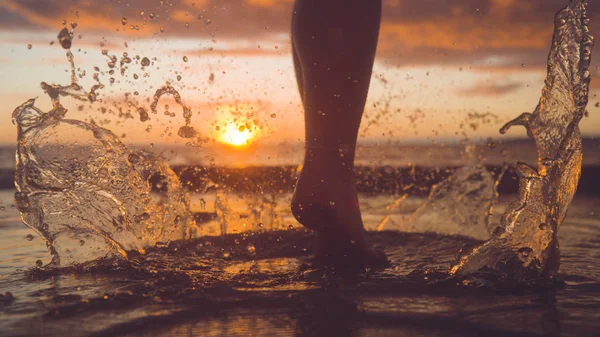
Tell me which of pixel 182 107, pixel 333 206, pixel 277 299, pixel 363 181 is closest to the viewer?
pixel 277 299

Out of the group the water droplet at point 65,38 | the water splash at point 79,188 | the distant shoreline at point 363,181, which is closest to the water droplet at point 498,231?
the water splash at point 79,188

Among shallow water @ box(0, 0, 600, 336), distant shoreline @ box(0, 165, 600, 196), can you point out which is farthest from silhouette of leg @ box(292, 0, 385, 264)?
distant shoreline @ box(0, 165, 600, 196)

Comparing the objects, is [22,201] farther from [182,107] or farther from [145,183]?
[182,107]

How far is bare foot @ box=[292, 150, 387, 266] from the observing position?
5.90 ft

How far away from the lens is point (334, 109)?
71.6 inches

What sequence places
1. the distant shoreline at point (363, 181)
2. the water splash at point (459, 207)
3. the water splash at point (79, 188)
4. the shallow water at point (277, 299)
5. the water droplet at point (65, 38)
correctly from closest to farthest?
the shallow water at point (277, 299) < the water splash at point (79, 188) < the water droplet at point (65, 38) < the water splash at point (459, 207) < the distant shoreline at point (363, 181)

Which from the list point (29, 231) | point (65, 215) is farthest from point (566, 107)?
point (29, 231)

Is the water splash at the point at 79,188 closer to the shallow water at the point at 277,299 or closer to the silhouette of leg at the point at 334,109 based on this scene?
the shallow water at the point at 277,299

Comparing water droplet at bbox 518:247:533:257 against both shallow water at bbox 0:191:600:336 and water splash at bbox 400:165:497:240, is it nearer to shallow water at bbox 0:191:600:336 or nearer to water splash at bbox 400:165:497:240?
shallow water at bbox 0:191:600:336

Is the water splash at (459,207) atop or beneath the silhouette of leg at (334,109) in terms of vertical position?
beneath

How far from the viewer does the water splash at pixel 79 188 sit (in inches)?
77.2

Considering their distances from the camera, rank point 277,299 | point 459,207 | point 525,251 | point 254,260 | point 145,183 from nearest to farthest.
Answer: point 277,299
point 525,251
point 254,260
point 145,183
point 459,207

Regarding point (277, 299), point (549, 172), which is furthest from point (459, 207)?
point (277, 299)

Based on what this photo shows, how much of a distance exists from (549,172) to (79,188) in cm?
148
